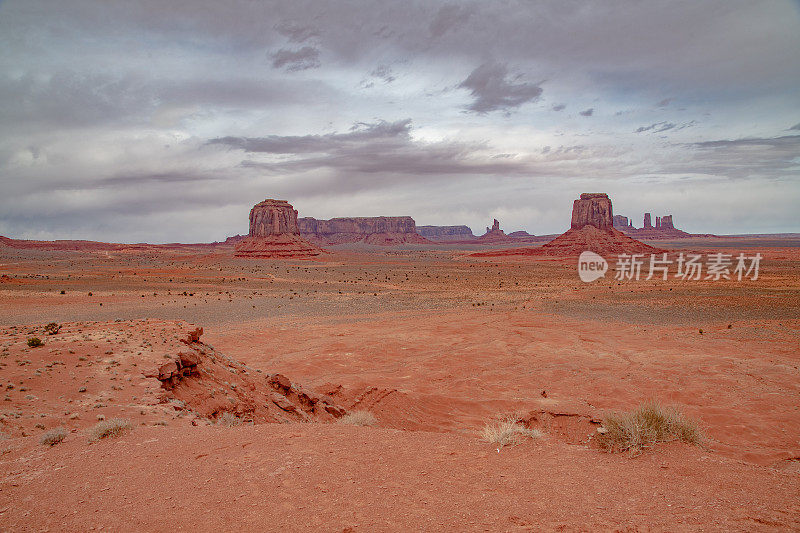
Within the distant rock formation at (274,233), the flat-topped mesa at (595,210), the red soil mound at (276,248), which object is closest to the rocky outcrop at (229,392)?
the red soil mound at (276,248)

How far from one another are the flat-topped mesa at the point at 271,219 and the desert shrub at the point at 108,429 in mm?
115812

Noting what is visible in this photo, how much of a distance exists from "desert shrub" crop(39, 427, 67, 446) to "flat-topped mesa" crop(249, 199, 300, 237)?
116 m

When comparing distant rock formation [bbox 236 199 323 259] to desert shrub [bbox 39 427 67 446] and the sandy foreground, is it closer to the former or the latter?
the sandy foreground

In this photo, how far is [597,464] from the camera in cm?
552

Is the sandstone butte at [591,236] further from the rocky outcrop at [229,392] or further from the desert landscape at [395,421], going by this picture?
the rocky outcrop at [229,392]

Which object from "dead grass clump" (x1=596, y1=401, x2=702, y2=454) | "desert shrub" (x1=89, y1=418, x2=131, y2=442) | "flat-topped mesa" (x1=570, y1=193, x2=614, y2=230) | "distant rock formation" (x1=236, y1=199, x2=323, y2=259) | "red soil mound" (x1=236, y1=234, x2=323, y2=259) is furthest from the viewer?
"flat-topped mesa" (x1=570, y1=193, x2=614, y2=230)

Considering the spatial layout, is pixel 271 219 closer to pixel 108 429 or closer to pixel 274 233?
pixel 274 233

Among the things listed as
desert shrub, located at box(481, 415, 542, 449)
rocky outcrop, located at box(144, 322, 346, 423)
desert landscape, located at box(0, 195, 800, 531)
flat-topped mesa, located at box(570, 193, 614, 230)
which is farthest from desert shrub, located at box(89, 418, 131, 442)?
flat-topped mesa, located at box(570, 193, 614, 230)

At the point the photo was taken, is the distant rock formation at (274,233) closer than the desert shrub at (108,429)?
No

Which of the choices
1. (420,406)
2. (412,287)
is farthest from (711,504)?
(412,287)

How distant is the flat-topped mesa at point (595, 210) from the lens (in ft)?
374

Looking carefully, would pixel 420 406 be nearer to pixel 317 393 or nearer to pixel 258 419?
pixel 317 393

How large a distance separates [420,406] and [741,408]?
7.98 metres

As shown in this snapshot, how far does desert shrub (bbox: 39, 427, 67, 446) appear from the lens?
6129 millimetres
